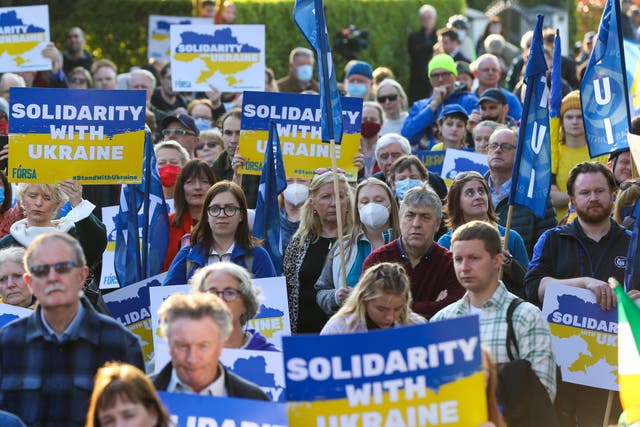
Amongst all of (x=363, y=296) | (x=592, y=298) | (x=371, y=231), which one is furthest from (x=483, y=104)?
(x=363, y=296)

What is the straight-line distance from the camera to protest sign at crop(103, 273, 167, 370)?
9.66 meters

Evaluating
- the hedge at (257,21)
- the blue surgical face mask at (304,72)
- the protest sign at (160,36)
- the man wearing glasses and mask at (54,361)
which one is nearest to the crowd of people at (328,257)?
the man wearing glasses and mask at (54,361)

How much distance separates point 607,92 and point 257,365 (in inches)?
155

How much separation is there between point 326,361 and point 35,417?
1.42m

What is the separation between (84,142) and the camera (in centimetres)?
1056

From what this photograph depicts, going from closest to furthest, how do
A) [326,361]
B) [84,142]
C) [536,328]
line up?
[326,361], [536,328], [84,142]

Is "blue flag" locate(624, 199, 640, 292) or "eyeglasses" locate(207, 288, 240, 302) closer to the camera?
"eyeglasses" locate(207, 288, 240, 302)

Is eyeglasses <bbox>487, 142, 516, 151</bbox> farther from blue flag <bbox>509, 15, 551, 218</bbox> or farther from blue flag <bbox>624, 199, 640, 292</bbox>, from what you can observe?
blue flag <bbox>624, 199, 640, 292</bbox>

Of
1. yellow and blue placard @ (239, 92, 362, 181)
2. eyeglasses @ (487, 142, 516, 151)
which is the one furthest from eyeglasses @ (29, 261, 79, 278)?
eyeglasses @ (487, 142, 516, 151)

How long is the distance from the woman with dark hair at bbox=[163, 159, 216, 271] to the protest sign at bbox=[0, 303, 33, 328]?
93.5 inches

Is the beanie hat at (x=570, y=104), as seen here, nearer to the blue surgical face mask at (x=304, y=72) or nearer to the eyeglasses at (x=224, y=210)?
the eyeglasses at (x=224, y=210)

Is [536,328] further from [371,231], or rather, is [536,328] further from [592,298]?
[371,231]

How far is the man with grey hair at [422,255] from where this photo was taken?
874 centimetres

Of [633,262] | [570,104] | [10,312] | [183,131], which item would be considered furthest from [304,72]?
[10,312]
